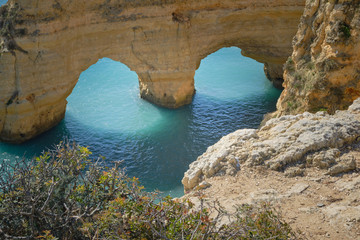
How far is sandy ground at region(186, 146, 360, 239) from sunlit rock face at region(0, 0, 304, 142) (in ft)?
39.7

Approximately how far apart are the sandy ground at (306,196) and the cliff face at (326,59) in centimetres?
406

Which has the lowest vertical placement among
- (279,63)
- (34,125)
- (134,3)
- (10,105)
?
(34,125)

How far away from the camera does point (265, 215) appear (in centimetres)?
529

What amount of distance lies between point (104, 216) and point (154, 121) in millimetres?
14034

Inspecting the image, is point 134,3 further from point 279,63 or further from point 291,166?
point 291,166

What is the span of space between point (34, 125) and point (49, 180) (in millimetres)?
12345

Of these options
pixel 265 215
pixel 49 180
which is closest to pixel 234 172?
pixel 265 215

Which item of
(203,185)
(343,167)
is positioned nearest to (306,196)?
(343,167)

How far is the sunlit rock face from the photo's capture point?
52.0 ft

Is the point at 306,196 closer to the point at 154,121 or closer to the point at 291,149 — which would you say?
the point at 291,149

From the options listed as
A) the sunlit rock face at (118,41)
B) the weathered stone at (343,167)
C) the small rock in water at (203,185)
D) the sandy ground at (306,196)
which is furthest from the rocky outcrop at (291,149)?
the sunlit rock face at (118,41)

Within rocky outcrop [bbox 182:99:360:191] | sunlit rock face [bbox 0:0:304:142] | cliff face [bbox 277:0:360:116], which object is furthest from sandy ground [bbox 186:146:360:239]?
sunlit rock face [bbox 0:0:304:142]

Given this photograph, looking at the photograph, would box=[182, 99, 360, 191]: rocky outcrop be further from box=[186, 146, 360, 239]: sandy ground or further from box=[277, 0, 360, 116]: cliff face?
box=[277, 0, 360, 116]: cliff face

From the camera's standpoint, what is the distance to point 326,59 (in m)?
10.9
